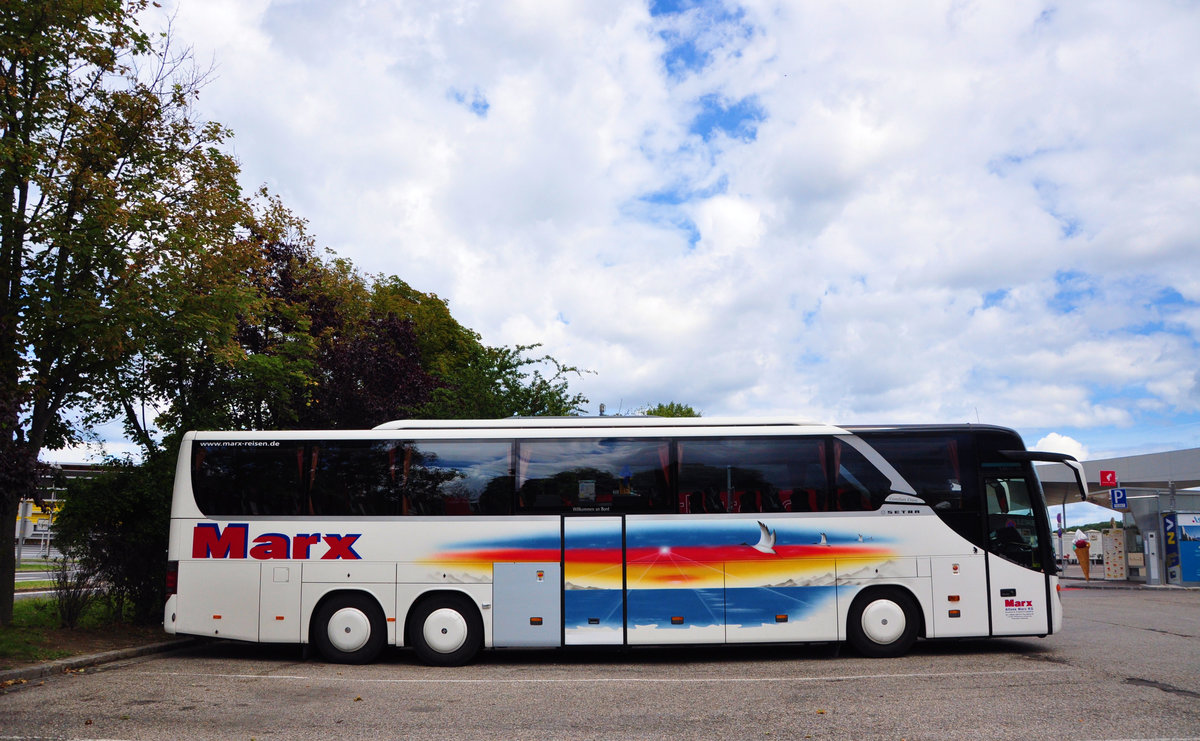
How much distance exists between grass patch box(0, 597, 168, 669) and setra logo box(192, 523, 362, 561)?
2.05 meters

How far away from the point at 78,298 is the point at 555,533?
7520 mm

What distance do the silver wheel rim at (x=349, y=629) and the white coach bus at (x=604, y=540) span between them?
1.1 inches

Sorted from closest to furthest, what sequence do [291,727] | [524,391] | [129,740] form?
[129,740] < [291,727] < [524,391]

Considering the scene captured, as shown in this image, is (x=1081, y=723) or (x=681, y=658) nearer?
(x=1081, y=723)

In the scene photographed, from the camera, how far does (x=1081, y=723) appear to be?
761cm

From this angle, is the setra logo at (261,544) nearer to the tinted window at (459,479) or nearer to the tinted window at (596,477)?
the tinted window at (459,479)

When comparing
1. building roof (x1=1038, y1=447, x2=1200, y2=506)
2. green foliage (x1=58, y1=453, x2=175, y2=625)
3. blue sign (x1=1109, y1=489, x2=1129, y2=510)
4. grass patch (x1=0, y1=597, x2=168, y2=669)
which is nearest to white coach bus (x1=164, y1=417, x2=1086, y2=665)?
grass patch (x1=0, y1=597, x2=168, y2=669)

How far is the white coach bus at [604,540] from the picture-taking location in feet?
38.7

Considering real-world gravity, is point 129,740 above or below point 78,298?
below

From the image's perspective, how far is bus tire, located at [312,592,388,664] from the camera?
1198 cm

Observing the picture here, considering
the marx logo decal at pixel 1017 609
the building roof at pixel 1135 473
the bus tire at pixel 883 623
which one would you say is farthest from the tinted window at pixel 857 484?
the building roof at pixel 1135 473

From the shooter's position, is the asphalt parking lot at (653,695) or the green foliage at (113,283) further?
the green foliage at (113,283)

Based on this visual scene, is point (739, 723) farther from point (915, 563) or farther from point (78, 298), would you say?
point (78, 298)

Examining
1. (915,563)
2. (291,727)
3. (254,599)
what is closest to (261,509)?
(254,599)
